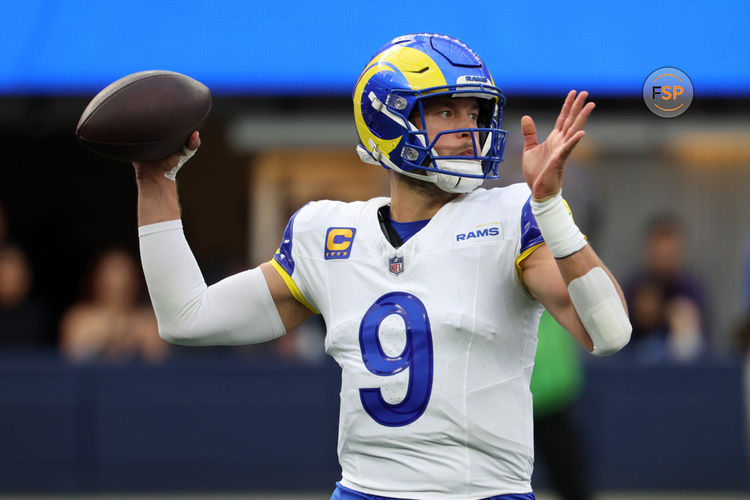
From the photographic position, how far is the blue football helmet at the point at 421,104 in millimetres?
3027

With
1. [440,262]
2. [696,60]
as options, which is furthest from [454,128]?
[696,60]

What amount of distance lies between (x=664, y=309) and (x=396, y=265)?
6.00 meters

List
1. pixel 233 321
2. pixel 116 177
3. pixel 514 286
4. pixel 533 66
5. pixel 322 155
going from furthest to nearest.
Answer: pixel 116 177 < pixel 322 155 < pixel 533 66 < pixel 233 321 < pixel 514 286

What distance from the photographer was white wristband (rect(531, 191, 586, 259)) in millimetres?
2689

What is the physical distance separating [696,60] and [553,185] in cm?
665

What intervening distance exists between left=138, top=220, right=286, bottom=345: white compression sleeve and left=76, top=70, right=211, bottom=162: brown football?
234mm

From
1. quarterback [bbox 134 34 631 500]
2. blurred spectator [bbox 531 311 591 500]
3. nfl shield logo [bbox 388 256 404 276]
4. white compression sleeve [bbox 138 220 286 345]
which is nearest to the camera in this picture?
quarterback [bbox 134 34 631 500]

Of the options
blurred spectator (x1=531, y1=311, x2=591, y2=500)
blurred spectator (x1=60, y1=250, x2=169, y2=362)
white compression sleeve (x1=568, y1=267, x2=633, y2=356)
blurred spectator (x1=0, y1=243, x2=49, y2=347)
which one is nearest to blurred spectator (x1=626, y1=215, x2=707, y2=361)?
blurred spectator (x1=531, y1=311, x2=591, y2=500)

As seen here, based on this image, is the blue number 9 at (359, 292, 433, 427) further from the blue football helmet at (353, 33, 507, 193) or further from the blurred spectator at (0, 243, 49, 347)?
the blurred spectator at (0, 243, 49, 347)

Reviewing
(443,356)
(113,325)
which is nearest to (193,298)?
(443,356)

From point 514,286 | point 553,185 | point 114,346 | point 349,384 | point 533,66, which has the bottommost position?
point 114,346

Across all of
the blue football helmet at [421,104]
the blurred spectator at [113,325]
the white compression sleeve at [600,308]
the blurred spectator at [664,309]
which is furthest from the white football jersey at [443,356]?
the blurred spectator at [664,309]

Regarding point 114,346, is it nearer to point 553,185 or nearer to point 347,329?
point 347,329

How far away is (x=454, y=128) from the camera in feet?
10.1
